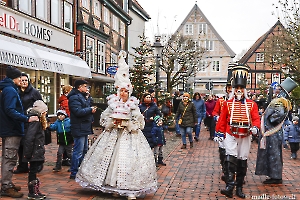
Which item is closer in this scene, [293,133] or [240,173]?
[240,173]

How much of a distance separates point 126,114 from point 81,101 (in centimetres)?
116

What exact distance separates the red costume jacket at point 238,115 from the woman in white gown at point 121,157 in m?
1.33

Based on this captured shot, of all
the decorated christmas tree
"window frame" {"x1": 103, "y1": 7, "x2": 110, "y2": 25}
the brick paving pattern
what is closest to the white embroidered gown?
the brick paving pattern

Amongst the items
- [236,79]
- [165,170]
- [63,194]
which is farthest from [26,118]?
[165,170]

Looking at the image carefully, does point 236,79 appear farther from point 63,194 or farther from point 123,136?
point 63,194

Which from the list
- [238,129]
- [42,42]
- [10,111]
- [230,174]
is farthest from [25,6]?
[230,174]

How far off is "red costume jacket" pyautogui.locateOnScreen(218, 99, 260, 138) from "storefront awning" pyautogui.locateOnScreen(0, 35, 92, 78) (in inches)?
358

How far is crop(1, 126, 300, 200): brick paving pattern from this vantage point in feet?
21.9

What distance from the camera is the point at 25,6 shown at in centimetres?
1698

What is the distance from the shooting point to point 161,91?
16.8 meters

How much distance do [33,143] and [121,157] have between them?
130 cm

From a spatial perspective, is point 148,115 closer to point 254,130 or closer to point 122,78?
point 122,78

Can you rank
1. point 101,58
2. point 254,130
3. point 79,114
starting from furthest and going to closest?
point 101,58 < point 79,114 < point 254,130

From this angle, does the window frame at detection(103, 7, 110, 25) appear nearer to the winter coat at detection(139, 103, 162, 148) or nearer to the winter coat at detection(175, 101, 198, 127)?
the winter coat at detection(175, 101, 198, 127)
